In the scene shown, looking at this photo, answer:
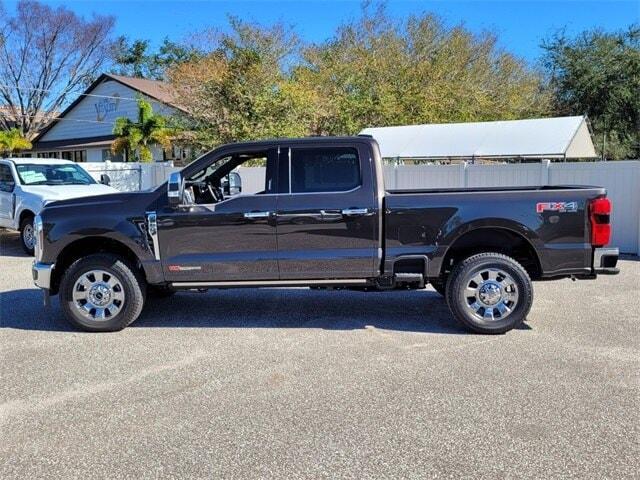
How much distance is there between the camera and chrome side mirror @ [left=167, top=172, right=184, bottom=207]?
5781 mm

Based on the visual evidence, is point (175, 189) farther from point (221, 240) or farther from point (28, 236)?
point (28, 236)

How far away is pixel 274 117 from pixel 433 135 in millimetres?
5006

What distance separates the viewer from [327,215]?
5.90 meters

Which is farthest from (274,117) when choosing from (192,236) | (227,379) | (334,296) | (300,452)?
(300,452)

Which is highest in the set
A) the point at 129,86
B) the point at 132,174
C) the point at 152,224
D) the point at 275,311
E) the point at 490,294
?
the point at 129,86

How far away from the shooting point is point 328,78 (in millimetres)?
23781

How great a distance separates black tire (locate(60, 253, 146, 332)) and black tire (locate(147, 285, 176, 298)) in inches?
13.5

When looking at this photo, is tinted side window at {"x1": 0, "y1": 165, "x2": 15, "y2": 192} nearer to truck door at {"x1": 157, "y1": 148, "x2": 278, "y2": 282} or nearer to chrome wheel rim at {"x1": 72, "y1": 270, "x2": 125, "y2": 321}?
chrome wheel rim at {"x1": 72, "y1": 270, "x2": 125, "y2": 321}

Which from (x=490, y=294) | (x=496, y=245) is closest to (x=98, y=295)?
(x=490, y=294)

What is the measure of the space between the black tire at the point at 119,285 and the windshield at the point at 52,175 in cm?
704

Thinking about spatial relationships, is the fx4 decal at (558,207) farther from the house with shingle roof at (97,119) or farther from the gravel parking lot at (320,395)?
the house with shingle roof at (97,119)

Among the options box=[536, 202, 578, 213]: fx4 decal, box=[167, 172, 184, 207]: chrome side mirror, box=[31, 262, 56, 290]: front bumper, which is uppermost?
box=[167, 172, 184, 207]: chrome side mirror

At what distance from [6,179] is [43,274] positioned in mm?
7370

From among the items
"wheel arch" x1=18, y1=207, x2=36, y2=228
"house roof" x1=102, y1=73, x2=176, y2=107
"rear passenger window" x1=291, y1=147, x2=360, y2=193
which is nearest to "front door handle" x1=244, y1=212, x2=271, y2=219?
"rear passenger window" x1=291, y1=147, x2=360, y2=193
